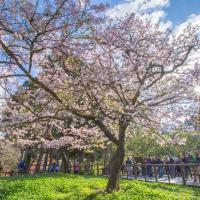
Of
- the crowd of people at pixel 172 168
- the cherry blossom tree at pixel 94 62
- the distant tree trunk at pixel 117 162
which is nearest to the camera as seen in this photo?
the cherry blossom tree at pixel 94 62

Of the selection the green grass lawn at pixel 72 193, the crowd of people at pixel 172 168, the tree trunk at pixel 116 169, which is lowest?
the green grass lawn at pixel 72 193

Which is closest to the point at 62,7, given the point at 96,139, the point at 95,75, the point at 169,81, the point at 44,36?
the point at 44,36

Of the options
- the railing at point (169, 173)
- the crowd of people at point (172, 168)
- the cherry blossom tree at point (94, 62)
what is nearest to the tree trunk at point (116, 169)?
the cherry blossom tree at point (94, 62)

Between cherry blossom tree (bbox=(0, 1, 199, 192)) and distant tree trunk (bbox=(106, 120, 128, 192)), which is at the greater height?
cherry blossom tree (bbox=(0, 1, 199, 192))

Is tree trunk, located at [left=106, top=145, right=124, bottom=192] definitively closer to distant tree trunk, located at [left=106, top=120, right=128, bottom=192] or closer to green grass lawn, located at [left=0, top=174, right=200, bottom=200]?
distant tree trunk, located at [left=106, top=120, right=128, bottom=192]

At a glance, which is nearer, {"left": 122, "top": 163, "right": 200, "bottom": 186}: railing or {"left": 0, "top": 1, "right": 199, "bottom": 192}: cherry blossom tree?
{"left": 0, "top": 1, "right": 199, "bottom": 192}: cherry blossom tree

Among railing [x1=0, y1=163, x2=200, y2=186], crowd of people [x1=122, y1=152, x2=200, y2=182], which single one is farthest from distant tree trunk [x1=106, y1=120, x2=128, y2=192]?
railing [x1=0, y1=163, x2=200, y2=186]

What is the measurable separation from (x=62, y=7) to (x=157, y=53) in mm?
4696

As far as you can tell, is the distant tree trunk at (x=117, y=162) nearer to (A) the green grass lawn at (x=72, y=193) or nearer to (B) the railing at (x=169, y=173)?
(A) the green grass lawn at (x=72, y=193)

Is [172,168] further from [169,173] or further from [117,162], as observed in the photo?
[117,162]

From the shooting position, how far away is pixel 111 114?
13.1 meters

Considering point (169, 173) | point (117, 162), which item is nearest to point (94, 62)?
point (117, 162)

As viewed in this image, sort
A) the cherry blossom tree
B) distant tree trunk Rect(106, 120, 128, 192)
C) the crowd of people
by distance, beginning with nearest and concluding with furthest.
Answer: the cherry blossom tree
distant tree trunk Rect(106, 120, 128, 192)
the crowd of people

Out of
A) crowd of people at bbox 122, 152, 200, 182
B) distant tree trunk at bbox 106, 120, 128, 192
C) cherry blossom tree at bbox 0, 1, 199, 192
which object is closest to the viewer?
cherry blossom tree at bbox 0, 1, 199, 192
